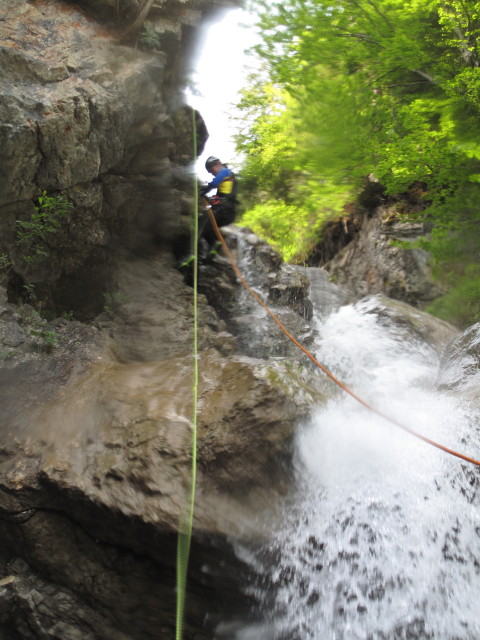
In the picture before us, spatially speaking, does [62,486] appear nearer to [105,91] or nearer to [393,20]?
[105,91]

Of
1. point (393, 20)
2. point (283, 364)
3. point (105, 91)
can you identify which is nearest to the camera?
point (283, 364)

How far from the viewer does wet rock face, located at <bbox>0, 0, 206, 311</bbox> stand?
437 centimetres

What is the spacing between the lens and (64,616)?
352 centimetres

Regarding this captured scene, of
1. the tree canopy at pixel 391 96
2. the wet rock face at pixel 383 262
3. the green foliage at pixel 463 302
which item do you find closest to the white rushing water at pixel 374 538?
the green foliage at pixel 463 302

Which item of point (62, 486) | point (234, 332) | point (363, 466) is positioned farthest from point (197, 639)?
point (234, 332)

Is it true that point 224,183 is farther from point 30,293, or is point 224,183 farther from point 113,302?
point 30,293

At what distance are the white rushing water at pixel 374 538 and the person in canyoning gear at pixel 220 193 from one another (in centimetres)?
434

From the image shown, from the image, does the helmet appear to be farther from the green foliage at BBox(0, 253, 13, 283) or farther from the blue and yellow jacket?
the green foliage at BBox(0, 253, 13, 283)

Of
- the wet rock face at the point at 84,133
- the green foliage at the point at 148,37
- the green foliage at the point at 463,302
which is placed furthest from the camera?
the green foliage at the point at 463,302

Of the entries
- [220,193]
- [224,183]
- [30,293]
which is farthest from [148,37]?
[30,293]

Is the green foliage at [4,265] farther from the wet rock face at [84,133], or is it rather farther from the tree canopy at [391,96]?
the tree canopy at [391,96]

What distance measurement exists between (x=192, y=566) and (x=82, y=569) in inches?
38.4

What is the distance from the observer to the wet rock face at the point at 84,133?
4367 mm

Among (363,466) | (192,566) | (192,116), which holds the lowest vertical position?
(192,566)
